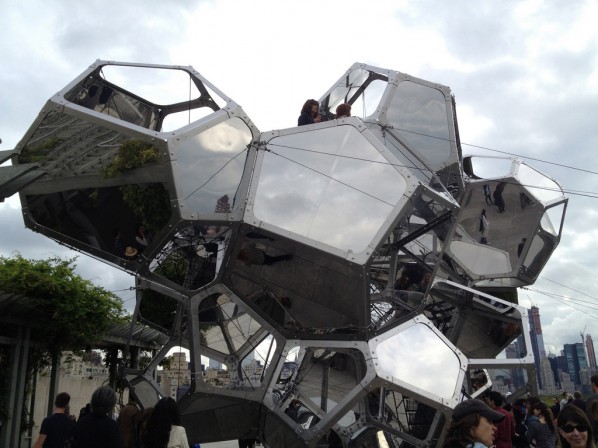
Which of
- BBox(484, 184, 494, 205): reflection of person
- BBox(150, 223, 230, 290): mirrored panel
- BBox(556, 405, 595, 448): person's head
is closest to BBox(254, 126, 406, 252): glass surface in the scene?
BBox(150, 223, 230, 290): mirrored panel

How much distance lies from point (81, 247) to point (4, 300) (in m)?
2.24

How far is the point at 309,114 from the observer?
12633 millimetres

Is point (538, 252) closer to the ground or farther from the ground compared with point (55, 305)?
farther from the ground

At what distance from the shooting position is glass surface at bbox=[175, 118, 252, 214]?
1038cm

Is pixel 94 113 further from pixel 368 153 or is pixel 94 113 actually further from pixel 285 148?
pixel 368 153

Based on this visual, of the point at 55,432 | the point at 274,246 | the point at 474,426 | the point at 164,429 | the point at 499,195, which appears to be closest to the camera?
the point at 474,426

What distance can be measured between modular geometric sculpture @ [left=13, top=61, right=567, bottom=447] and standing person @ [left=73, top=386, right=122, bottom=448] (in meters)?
5.12

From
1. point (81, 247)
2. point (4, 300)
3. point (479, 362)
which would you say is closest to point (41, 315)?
point (4, 300)

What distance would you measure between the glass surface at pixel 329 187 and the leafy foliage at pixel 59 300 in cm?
616

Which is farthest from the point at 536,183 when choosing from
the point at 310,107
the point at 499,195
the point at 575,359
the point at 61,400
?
the point at 575,359

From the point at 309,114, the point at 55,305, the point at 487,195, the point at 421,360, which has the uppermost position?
the point at 309,114

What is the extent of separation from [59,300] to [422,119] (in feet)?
31.3

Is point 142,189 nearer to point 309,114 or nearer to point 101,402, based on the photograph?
point 309,114

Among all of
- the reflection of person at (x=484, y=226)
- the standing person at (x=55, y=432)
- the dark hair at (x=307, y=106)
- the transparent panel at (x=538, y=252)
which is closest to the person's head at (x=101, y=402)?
the standing person at (x=55, y=432)
